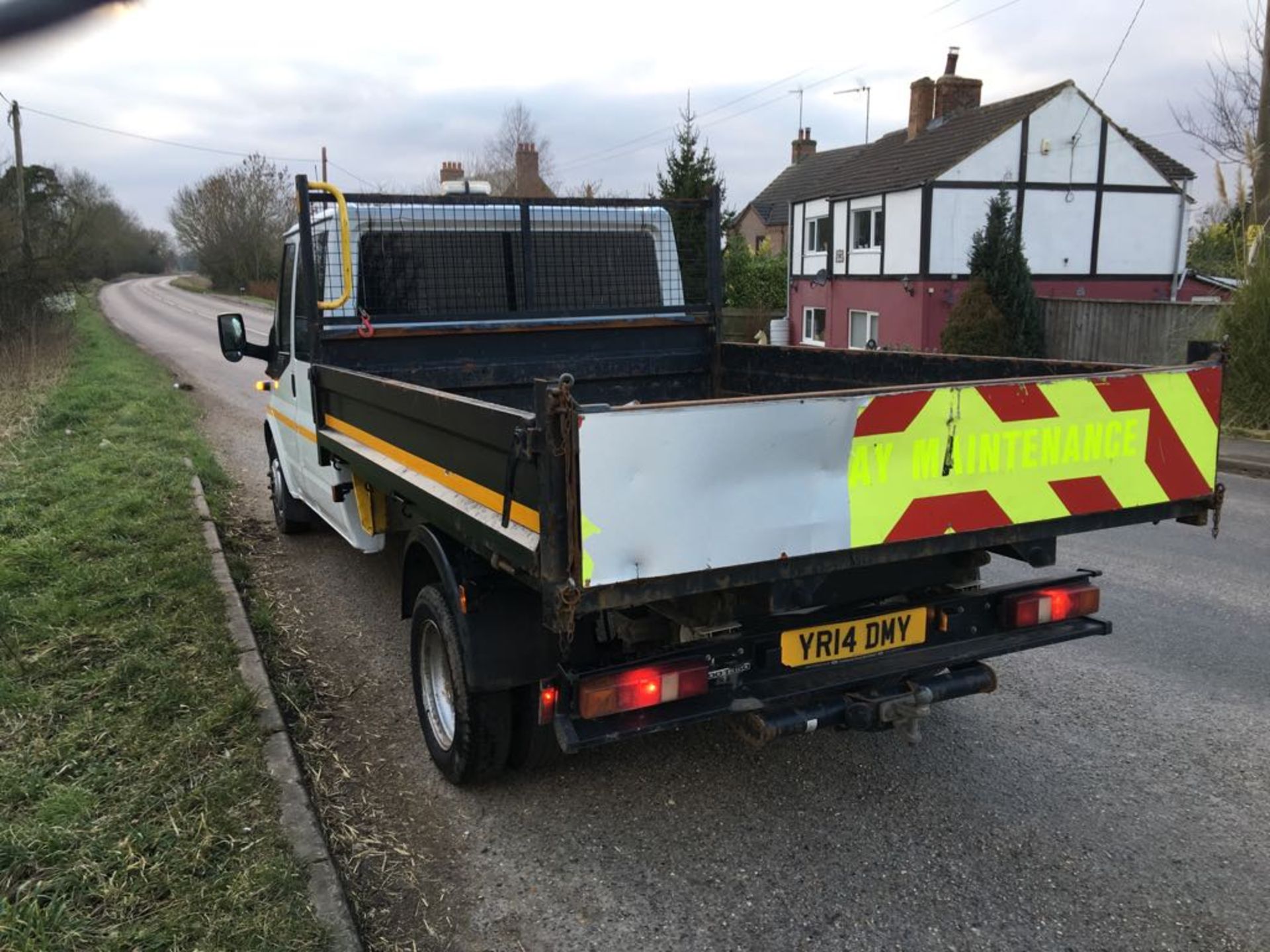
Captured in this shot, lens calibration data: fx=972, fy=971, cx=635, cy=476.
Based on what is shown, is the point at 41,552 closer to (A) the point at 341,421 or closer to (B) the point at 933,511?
(A) the point at 341,421

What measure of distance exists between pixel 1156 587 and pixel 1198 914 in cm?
345

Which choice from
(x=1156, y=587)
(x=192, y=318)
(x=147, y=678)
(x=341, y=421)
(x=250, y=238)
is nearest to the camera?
(x=147, y=678)

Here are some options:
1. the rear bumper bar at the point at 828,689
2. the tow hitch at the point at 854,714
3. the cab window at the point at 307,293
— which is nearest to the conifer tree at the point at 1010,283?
the cab window at the point at 307,293

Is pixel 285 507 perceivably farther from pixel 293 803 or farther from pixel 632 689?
pixel 632 689

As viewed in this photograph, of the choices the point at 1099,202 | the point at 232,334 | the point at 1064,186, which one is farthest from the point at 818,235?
the point at 232,334

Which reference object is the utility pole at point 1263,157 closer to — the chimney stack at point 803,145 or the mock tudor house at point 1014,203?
the mock tudor house at point 1014,203

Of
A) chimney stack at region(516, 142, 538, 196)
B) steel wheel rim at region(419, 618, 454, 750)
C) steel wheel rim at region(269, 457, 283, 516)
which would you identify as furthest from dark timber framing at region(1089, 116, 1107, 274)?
steel wheel rim at region(419, 618, 454, 750)

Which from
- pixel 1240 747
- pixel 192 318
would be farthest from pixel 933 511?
pixel 192 318

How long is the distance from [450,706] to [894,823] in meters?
1.69

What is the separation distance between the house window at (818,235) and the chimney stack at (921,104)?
10.5ft

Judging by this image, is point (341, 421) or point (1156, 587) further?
point (1156, 587)

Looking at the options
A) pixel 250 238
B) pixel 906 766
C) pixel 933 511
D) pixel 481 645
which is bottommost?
pixel 906 766

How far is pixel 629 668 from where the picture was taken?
3.01 metres

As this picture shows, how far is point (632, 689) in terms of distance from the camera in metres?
3.00
